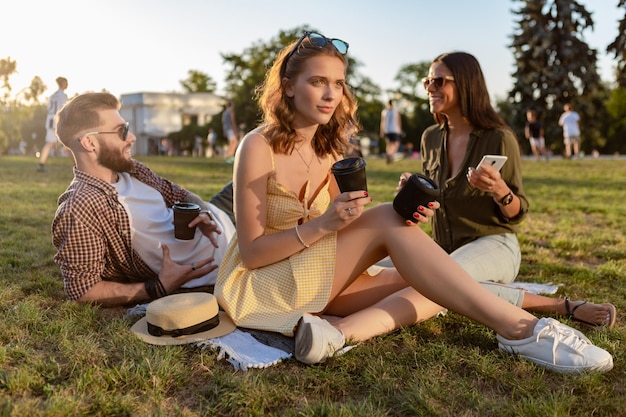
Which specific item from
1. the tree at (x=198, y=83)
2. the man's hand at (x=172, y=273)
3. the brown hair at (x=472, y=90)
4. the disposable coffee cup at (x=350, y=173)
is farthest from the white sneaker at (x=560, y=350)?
the tree at (x=198, y=83)

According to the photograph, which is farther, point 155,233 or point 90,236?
point 155,233

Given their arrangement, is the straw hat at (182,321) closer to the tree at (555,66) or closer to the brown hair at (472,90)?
the brown hair at (472,90)

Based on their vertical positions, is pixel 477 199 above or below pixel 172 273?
above

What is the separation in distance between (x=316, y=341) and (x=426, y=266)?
63 cm

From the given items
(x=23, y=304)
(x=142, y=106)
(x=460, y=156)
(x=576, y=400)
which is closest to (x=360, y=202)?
(x=576, y=400)

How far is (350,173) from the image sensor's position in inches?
99.7

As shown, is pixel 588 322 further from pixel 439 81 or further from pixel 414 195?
pixel 439 81

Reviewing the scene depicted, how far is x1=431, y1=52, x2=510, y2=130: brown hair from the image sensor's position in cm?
381

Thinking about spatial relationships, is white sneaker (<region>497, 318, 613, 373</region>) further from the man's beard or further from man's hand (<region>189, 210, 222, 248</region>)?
the man's beard

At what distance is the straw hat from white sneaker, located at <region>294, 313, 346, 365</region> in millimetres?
451

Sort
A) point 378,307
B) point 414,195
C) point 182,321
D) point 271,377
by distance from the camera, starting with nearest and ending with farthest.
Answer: point 271,377, point 414,195, point 182,321, point 378,307

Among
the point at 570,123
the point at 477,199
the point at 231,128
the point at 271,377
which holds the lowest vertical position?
the point at 271,377

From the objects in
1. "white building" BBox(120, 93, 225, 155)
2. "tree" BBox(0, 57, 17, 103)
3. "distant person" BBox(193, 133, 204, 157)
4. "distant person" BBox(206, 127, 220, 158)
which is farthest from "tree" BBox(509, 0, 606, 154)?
"tree" BBox(0, 57, 17, 103)

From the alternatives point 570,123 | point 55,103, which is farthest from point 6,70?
point 570,123
